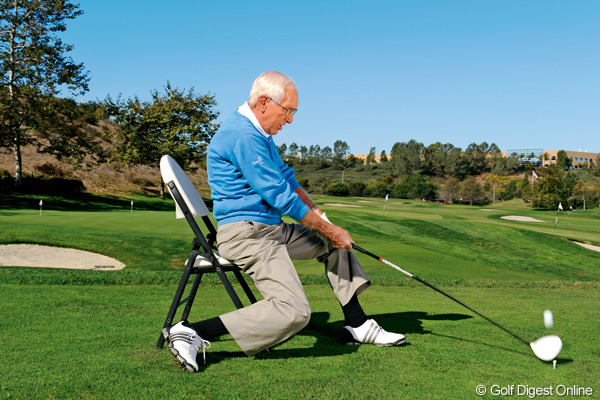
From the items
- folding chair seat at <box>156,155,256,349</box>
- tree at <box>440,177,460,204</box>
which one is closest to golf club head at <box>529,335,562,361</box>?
folding chair seat at <box>156,155,256,349</box>

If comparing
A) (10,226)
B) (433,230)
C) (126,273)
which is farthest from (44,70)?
(126,273)

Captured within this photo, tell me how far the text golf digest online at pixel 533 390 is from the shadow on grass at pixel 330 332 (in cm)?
92

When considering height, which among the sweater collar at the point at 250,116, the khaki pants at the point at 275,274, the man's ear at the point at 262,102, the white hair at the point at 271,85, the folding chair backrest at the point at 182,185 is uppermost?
the white hair at the point at 271,85

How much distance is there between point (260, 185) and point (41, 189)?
31.0 m

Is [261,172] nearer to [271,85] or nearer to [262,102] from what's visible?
[262,102]

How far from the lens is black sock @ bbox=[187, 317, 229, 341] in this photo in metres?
3.32

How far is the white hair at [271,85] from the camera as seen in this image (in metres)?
3.54

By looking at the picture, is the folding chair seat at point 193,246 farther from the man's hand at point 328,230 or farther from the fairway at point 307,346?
the man's hand at point 328,230

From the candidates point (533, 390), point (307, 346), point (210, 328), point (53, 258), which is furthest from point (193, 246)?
point (53, 258)

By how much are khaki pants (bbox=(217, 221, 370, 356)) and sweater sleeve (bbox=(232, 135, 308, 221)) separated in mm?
256

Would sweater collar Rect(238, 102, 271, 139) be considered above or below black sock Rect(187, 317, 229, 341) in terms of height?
above

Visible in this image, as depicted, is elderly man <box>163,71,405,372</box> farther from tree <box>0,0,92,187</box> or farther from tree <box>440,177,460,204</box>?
tree <box>440,177,460,204</box>

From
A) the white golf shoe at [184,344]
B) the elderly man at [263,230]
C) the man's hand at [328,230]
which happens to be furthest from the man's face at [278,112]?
the white golf shoe at [184,344]

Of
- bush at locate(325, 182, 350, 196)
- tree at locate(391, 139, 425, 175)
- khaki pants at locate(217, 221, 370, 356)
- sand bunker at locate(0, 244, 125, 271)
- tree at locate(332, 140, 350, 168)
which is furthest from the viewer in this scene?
tree at locate(332, 140, 350, 168)
